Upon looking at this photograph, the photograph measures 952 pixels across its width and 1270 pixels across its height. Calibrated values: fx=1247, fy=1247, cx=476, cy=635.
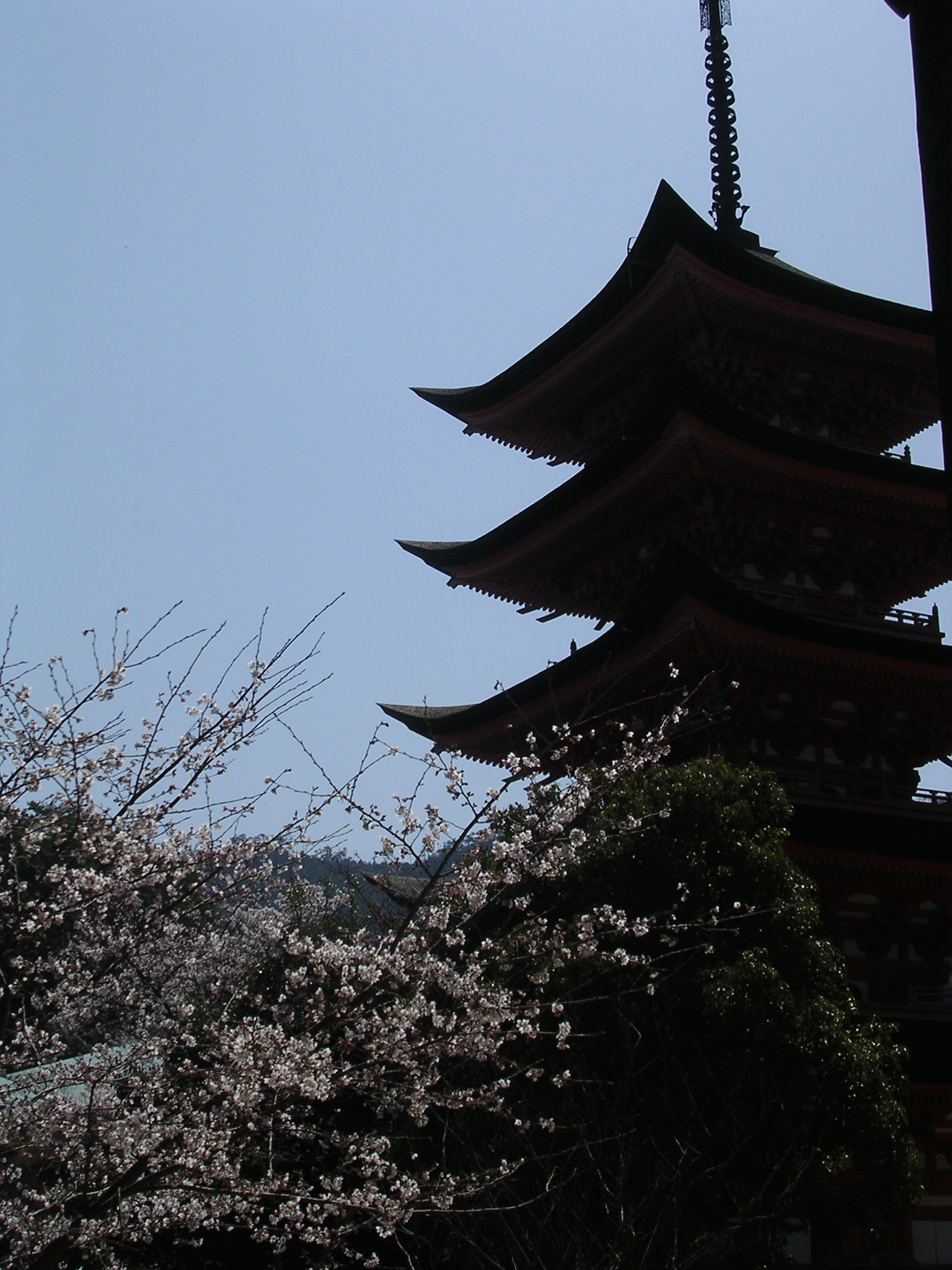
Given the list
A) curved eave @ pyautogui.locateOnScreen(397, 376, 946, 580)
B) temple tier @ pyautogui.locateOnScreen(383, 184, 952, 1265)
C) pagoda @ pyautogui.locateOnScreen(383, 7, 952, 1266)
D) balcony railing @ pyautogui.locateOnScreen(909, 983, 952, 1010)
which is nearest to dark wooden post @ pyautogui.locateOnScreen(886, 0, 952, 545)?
pagoda @ pyautogui.locateOnScreen(383, 7, 952, 1266)

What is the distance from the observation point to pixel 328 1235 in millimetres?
5887

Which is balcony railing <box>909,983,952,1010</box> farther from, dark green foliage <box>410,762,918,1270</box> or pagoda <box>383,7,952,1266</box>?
dark green foliage <box>410,762,918,1270</box>

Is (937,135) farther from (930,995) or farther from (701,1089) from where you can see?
(930,995)

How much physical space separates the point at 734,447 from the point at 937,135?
14475 mm

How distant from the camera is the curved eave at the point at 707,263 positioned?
17.2 metres

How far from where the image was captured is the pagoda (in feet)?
49.3

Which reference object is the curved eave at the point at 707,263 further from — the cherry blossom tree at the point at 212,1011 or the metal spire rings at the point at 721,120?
the cherry blossom tree at the point at 212,1011

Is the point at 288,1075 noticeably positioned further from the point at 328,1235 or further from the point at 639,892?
the point at 639,892

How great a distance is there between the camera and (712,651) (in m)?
15.6

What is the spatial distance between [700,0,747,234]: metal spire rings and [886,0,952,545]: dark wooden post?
20.9 metres

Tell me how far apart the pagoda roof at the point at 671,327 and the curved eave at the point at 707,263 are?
0.05 feet

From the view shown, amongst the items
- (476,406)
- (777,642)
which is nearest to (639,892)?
(777,642)

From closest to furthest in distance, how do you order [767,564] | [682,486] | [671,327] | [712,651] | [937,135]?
[937,135] → [712,651] → [682,486] → [767,564] → [671,327]

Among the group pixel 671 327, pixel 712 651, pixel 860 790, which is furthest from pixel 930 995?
pixel 671 327
